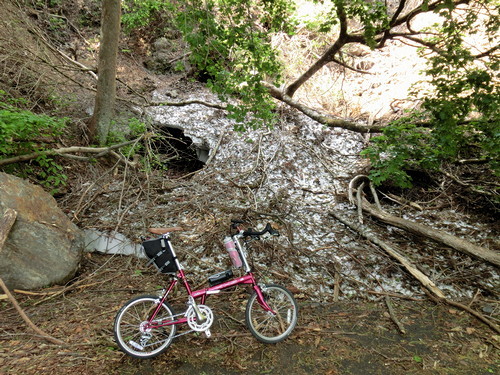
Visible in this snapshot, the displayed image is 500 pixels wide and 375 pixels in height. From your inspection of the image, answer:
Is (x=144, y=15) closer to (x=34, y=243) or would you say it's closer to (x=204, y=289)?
(x=34, y=243)

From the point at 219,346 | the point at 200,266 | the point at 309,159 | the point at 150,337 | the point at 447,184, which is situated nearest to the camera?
the point at 150,337

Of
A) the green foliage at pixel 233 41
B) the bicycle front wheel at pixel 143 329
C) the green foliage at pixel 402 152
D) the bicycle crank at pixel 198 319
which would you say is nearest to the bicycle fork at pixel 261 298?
the bicycle crank at pixel 198 319

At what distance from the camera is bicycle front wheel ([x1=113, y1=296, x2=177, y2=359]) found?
2660 millimetres

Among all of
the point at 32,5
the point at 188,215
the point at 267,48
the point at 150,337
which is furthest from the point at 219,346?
the point at 32,5

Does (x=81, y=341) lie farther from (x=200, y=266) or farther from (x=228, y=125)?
(x=228, y=125)

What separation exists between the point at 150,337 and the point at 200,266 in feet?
5.00

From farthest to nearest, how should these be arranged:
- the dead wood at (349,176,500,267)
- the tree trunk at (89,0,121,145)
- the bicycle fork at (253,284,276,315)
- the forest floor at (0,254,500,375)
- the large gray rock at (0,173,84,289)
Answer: the tree trunk at (89,0,121,145)
the dead wood at (349,176,500,267)
the large gray rock at (0,173,84,289)
the bicycle fork at (253,284,276,315)
the forest floor at (0,254,500,375)

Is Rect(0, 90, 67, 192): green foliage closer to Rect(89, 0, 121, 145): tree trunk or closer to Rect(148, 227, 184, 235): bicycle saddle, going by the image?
Rect(89, 0, 121, 145): tree trunk

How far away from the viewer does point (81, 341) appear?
278 cm

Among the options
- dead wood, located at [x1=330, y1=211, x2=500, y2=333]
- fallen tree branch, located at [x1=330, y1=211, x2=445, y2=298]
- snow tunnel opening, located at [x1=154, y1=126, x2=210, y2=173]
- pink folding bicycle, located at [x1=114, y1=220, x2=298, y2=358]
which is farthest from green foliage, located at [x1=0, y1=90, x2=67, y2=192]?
dead wood, located at [x1=330, y1=211, x2=500, y2=333]

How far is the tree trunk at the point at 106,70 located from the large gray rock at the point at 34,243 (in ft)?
9.83

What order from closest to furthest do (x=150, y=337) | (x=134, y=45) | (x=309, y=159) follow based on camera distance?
(x=150, y=337)
(x=309, y=159)
(x=134, y=45)

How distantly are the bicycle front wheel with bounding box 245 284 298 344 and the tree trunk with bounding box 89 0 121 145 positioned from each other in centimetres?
537

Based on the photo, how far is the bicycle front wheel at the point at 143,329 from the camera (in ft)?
8.73
